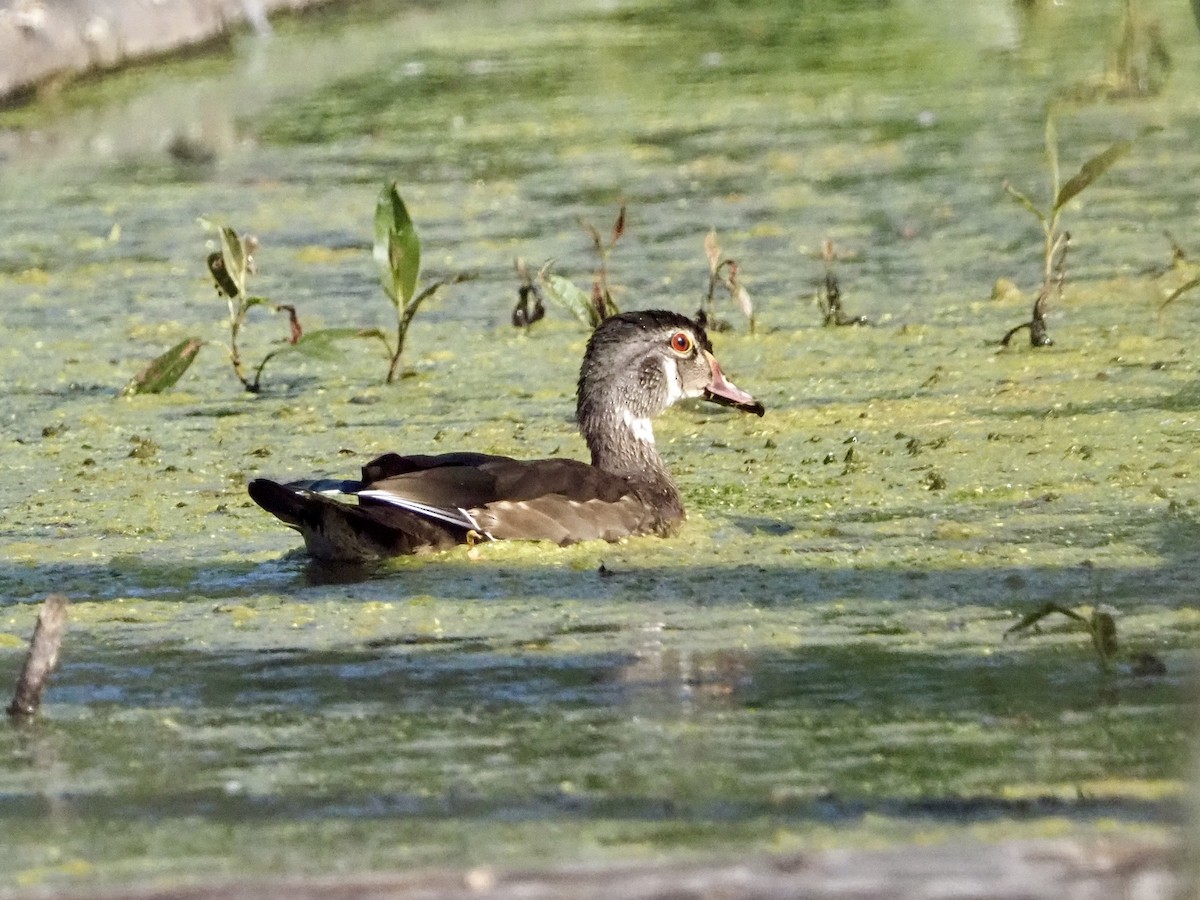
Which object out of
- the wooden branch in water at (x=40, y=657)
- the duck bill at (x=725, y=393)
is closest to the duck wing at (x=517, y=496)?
the duck bill at (x=725, y=393)

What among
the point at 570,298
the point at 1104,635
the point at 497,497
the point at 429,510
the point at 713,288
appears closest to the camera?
the point at 1104,635

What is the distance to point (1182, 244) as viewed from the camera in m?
10.1

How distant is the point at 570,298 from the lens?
27.7 ft

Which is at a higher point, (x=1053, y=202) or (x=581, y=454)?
(x=1053, y=202)

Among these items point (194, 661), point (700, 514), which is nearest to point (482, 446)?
point (700, 514)

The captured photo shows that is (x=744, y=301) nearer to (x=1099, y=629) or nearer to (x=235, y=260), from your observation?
(x=235, y=260)

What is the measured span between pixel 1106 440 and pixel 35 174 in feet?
24.6

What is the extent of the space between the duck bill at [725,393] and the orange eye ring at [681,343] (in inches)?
2.9

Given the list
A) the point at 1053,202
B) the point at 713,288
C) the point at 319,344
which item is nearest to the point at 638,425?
the point at 319,344

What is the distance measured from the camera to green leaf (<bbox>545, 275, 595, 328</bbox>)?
8398 mm

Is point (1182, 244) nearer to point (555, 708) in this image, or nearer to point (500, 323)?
point (500, 323)

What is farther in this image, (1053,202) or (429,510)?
(1053,202)

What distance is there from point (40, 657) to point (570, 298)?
13.3 feet

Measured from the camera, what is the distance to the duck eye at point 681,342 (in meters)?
7.46
